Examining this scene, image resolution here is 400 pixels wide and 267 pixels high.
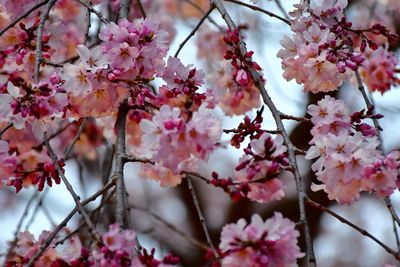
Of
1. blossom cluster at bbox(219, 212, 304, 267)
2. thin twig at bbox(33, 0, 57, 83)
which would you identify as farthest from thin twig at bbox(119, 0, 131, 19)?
blossom cluster at bbox(219, 212, 304, 267)

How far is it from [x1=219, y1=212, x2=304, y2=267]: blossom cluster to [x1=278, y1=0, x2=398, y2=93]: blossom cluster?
0.55 m

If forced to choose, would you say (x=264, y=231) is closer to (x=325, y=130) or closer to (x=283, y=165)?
(x=283, y=165)

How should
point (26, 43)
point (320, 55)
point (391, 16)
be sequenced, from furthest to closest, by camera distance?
point (391, 16) < point (26, 43) < point (320, 55)

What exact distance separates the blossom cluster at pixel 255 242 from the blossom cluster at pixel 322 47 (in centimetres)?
55

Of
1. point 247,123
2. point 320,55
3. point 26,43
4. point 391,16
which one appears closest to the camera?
point 247,123

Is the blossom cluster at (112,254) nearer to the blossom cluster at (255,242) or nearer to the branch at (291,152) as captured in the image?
the blossom cluster at (255,242)

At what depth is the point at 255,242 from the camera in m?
1.07

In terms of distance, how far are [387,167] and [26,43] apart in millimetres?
1026

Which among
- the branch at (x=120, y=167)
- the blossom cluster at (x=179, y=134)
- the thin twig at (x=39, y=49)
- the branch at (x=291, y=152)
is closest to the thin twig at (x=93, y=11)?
the thin twig at (x=39, y=49)

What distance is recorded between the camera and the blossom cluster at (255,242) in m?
1.06

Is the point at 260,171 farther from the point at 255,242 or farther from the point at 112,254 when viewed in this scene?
the point at 112,254

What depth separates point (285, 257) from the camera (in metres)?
1.10

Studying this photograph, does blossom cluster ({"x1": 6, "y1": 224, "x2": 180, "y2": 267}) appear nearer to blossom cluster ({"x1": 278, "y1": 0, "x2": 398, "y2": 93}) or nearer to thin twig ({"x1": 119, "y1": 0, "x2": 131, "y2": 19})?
blossom cluster ({"x1": 278, "y1": 0, "x2": 398, "y2": 93})

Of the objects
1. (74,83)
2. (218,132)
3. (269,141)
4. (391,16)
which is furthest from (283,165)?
(391,16)
